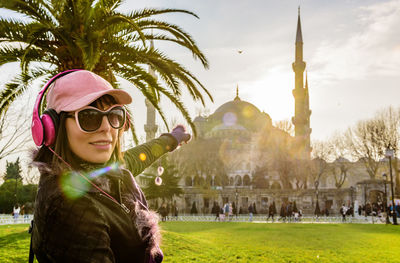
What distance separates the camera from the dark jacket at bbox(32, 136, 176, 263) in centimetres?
159

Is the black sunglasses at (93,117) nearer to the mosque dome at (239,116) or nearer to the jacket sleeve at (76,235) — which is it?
the jacket sleeve at (76,235)

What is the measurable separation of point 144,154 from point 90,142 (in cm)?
115

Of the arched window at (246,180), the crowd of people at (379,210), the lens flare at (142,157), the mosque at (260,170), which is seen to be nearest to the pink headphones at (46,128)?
the lens flare at (142,157)

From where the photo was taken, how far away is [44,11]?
6.79m

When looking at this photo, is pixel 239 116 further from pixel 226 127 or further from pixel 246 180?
pixel 246 180

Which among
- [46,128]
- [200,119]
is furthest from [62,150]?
[200,119]

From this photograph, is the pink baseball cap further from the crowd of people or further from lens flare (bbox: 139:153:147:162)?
the crowd of people

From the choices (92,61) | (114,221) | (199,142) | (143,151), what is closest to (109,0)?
(92,61)

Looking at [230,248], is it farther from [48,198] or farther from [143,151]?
[48,198]

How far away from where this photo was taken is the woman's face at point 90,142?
199 centimetres

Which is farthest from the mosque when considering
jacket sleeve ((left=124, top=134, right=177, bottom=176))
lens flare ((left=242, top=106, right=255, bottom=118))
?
jacket sleeve ((left=124, top=134, right=177, bottom=176))

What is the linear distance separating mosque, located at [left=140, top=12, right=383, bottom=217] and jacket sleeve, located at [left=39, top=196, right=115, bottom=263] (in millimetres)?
39008

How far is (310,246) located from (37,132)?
13860mm

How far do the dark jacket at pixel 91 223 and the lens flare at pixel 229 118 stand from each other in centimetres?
7689
